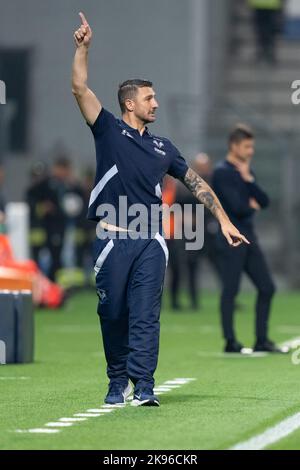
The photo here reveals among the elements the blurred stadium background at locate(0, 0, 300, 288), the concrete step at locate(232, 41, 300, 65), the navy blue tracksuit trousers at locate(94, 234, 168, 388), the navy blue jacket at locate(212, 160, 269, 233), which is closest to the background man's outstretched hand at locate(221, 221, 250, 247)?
the navy blue tracksuit trousers at locate(94, 234, 168, 388)

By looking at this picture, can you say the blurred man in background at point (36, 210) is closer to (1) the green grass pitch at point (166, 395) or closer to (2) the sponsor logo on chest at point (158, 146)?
(1) the green grass pitch at point (166, 395)

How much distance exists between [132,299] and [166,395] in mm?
1111

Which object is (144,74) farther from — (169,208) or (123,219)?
(123,219)

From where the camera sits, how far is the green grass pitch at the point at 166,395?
29.0 feet

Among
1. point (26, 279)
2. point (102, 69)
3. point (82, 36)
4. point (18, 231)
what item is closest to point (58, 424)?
point (82, 36)

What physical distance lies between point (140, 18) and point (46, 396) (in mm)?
19994

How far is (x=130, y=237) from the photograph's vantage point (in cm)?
1048

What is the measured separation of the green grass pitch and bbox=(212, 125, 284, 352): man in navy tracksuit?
45 centimetres

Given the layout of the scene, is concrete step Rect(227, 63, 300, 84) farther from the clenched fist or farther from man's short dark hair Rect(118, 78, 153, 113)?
the clenched fist

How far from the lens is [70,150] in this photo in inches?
1184

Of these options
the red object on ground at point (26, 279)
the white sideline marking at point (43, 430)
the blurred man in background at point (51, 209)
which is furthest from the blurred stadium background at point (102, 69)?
the white sideline marking at point (43, 430)

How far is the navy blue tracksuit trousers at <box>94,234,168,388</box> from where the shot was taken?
1031 centimetres

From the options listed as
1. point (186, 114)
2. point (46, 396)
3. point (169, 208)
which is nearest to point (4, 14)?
point (186, 114)

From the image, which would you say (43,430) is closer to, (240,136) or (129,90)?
(129,90)
